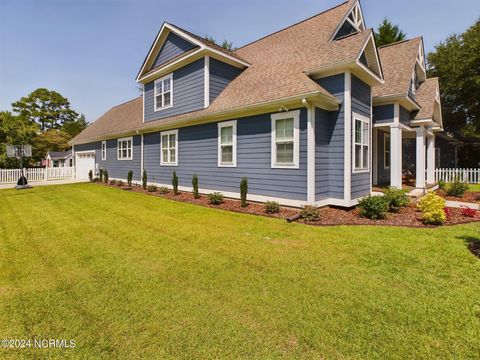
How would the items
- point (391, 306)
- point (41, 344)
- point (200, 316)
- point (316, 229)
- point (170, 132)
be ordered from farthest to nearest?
1. point (170, 132)
2. point (316, 229)
3. point (391, 306)
4. point (200, 316)
5. point (41, 344)

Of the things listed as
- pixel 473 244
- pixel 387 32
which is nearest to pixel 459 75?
pixel 387 32

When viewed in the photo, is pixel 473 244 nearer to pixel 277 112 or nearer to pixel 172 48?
pixel 277 112

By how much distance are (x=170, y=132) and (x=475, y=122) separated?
29369mm

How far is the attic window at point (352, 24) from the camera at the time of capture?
10072 mm

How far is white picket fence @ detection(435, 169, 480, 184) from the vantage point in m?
17.0

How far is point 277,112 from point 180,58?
21.4 feet

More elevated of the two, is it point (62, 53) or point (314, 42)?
point (62, 53)

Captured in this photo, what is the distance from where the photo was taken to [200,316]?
2.85 m

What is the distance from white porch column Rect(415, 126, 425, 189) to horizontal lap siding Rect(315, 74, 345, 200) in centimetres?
565

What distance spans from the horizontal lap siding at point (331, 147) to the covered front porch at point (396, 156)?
11.7ft

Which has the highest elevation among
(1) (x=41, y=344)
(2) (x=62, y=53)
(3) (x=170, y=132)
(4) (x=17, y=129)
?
(2) (x=62, y=53)

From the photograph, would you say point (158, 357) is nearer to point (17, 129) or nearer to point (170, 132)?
point (170, 132)

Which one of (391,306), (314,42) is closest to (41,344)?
(391,306)

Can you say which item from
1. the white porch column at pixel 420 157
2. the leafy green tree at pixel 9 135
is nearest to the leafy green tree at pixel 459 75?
the white porch column at pixel 420 157
